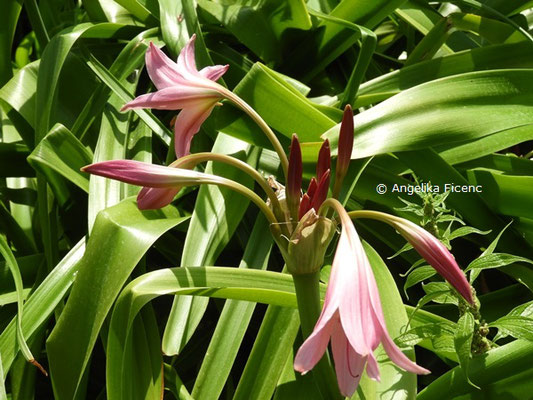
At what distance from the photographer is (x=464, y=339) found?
0.71 m

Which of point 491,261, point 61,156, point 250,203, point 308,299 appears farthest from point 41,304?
point 491,261

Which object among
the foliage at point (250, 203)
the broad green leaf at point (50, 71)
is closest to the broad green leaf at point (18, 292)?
the foliage at point (250, 203)

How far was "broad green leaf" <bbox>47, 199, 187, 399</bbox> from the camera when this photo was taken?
82 centimetres

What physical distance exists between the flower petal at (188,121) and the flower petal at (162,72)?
0.03 meters

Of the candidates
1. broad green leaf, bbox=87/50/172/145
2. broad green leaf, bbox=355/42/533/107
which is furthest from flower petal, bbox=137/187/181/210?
broad green leaf, bbox=355/42/533/107

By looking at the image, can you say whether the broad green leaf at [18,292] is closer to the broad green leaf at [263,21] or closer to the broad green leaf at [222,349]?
the broad green leaf at [222,349]

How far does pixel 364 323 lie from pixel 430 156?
529 millimetres

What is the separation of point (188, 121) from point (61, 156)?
1.26ft

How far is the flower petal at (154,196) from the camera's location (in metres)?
0.63

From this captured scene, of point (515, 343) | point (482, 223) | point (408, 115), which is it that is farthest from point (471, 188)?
point (515, 343)

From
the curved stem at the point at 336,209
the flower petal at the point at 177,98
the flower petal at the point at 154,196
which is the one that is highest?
the flower petal at the point at 177,98

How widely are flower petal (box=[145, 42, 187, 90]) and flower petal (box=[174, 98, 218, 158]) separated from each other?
0.03 m

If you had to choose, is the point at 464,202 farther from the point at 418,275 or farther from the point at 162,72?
the point at 162,72

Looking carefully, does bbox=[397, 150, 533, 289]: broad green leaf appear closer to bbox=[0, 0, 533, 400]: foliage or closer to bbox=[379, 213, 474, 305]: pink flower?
bbox=[0, 0, 533, 400]: foliage
